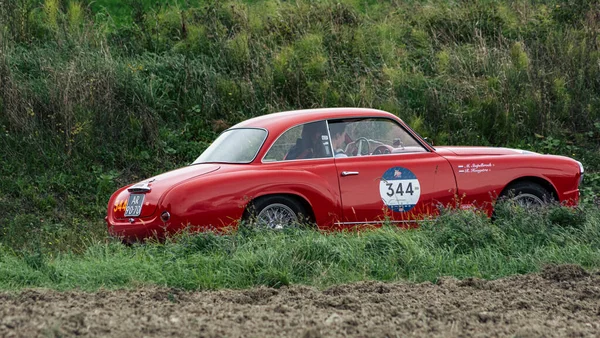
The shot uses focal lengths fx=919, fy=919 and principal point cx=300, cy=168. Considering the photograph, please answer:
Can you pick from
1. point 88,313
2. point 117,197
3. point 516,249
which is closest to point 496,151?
point 516,249

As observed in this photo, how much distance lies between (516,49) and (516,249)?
9.81 meters

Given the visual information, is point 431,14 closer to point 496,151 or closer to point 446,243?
point 496,151

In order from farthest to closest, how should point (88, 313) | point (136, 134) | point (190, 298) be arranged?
1. point (136, 134)
2. point (190, 298)
3. point (88, 313)

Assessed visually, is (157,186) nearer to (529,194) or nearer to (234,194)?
(234,194)

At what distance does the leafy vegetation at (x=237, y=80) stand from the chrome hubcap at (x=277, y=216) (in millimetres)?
2997

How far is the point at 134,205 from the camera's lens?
335 inches

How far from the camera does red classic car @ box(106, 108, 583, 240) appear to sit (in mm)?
8258

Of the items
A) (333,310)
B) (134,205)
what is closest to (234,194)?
(134,205)

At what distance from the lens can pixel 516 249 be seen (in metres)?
7.79

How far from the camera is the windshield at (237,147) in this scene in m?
8.97

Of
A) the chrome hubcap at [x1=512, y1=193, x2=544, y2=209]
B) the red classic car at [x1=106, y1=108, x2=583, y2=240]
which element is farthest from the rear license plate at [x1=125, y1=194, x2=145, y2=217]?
the chrome hubcap at [x1=512, y1=193, x2=544, y2=209]

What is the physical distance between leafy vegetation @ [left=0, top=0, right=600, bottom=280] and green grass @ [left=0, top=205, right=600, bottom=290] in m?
3.40

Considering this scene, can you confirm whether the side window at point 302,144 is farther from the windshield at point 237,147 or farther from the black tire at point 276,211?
the black tire at point 276,211

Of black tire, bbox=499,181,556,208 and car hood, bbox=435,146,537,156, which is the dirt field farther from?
car hood, bbox=435,146,537,156
